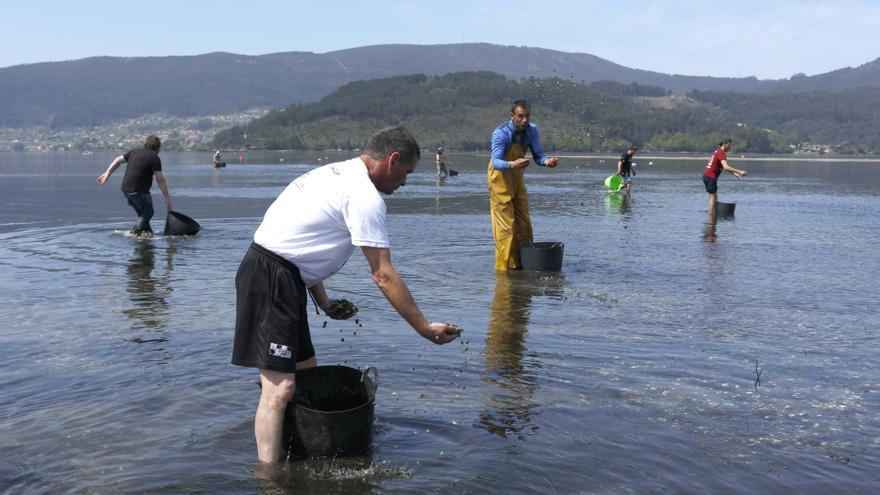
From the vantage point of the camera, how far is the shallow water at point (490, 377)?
5.62m

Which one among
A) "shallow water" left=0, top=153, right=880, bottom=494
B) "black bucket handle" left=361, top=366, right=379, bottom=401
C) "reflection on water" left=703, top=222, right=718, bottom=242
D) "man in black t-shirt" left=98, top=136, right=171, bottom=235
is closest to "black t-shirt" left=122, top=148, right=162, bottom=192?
"man in black t-shirt" left=98, top=136, right=171, bottom=235

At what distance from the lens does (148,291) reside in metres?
11.8

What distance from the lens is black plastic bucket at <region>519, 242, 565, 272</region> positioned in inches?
519

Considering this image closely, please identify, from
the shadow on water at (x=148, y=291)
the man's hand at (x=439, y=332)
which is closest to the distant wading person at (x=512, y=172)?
the shadow on water at (x=148, y=291)

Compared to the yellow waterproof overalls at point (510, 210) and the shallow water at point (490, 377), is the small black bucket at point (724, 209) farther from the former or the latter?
the yellow waterproof overalls at point (510, 210)

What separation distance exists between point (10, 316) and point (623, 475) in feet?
25.1

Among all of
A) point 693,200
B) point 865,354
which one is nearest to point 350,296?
point 865,354

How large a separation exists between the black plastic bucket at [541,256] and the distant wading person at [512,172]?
0.69 feet

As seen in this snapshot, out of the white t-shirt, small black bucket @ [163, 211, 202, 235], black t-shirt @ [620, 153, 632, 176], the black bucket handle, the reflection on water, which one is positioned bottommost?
the reflection on water

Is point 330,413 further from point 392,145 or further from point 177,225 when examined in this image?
point 177,225

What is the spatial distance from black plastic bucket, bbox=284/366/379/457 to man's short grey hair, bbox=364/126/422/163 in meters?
1.53

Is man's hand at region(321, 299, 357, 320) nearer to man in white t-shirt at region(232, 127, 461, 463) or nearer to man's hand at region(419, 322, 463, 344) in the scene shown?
man in white t-shirt at region(232, 127, 461, 463)

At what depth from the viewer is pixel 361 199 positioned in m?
4.92

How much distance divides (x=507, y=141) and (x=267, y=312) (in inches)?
306
